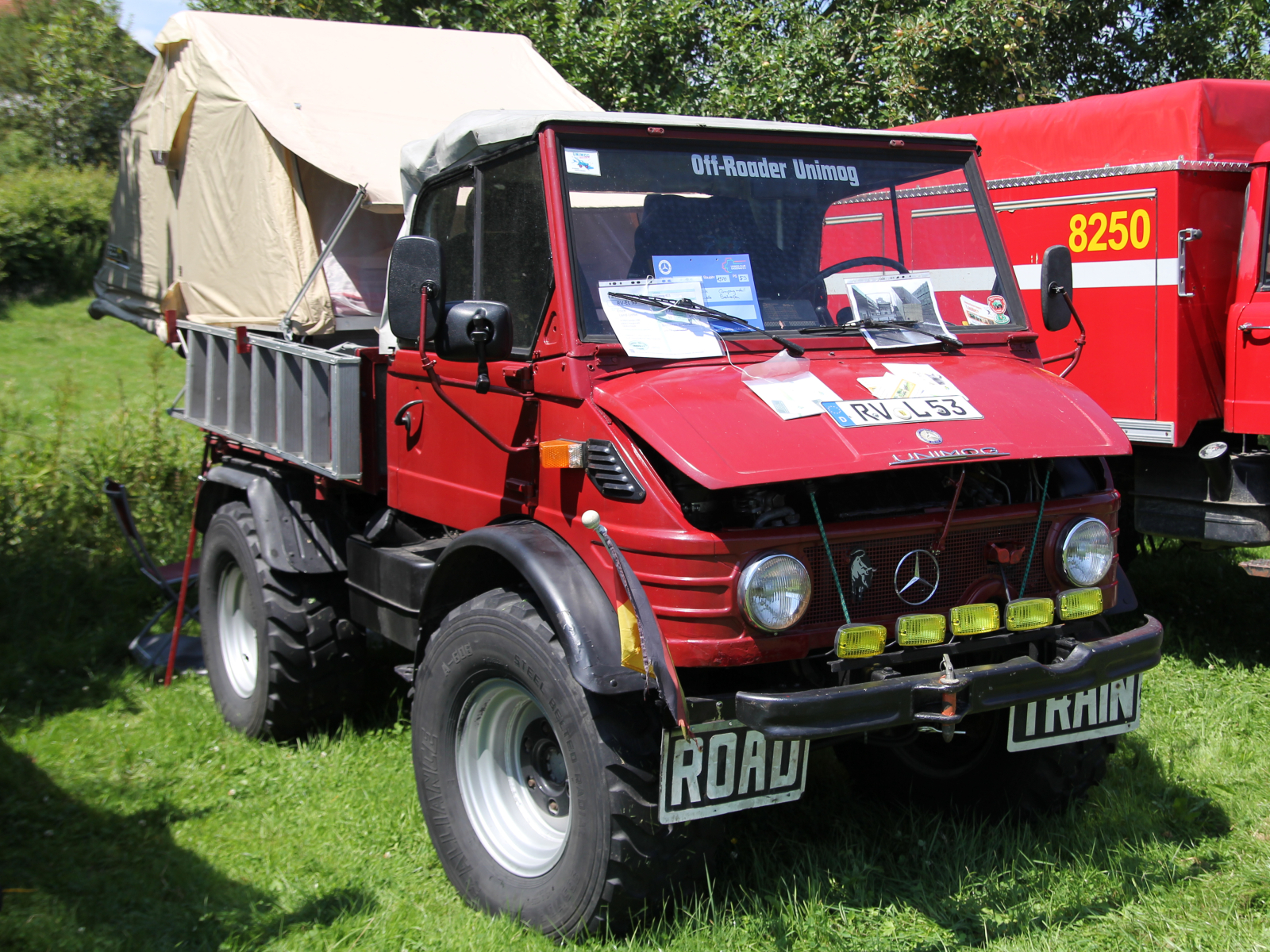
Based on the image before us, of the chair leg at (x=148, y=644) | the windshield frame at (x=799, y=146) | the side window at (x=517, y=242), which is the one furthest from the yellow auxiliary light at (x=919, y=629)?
the chair leg at (x=148, y=644)

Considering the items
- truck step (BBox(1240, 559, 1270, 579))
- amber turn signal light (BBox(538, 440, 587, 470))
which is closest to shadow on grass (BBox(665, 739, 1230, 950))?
amber turn signal light (BBox(538, 440, 587, 470))

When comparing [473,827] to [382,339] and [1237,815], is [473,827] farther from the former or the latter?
[1237,815]

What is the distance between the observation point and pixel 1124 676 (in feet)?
11.0

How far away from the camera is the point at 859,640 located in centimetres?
305

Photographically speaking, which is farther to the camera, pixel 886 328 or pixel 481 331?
pixel 886 328

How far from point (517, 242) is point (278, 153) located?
10.9ft

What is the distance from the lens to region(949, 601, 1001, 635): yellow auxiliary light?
3180mm

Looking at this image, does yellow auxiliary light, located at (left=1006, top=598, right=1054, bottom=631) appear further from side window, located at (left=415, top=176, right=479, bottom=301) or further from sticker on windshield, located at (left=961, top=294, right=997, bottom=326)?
side window, located at (left=415, top=176, right=479, bottom=301)

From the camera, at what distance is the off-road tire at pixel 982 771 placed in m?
3.98

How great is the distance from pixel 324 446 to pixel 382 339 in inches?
21.4

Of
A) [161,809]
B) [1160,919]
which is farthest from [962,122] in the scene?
[161,809]

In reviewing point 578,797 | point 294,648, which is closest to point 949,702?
point 578,797

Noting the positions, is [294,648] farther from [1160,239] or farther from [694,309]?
[1160,239]

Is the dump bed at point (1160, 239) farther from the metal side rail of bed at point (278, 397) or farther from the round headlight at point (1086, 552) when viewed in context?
the metal side rail of bed at point (278, 397)
